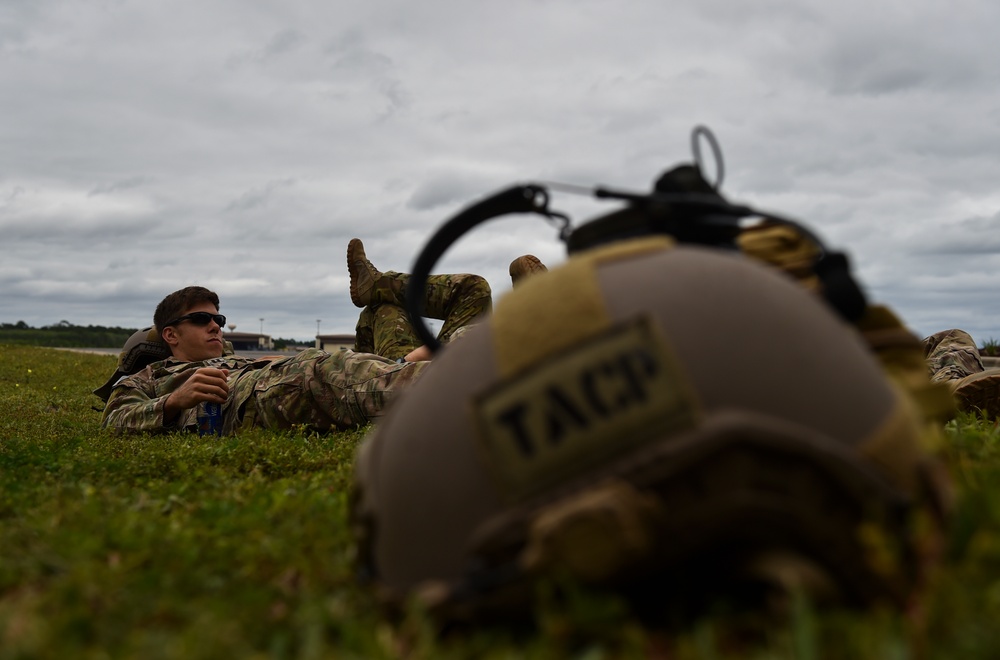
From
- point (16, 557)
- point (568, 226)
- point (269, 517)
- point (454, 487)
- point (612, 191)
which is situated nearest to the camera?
point (454, 487)

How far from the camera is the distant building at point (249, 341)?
7281 centimetres

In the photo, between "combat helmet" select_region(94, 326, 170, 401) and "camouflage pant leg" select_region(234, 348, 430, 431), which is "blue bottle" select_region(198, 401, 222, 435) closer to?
"camouflage pant leg" select_region(234, 348, 430, 431)

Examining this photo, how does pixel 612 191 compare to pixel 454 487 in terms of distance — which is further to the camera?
pixel 612 191

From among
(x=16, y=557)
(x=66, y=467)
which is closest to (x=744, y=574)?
(x=16, y=557)

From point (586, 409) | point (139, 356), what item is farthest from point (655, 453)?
point (139, 356)

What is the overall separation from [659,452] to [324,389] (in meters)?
5.40

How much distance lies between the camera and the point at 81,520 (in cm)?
314

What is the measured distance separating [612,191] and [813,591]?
1.07m

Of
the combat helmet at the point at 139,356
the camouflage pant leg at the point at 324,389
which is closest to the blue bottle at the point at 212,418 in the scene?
the camouflage pant leg at the point at 324,389

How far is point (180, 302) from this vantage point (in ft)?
27.7

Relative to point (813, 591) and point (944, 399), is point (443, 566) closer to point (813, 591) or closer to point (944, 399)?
point (813, 591)

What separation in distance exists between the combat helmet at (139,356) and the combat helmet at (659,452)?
7704 millimetres

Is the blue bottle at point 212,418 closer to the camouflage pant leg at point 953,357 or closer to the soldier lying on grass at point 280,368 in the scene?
the soldier lying on grass at point 280,368

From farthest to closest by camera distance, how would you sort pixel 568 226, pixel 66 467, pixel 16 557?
1. pixel 66 467
2. pixel 16 557
3. pixel 568 226
